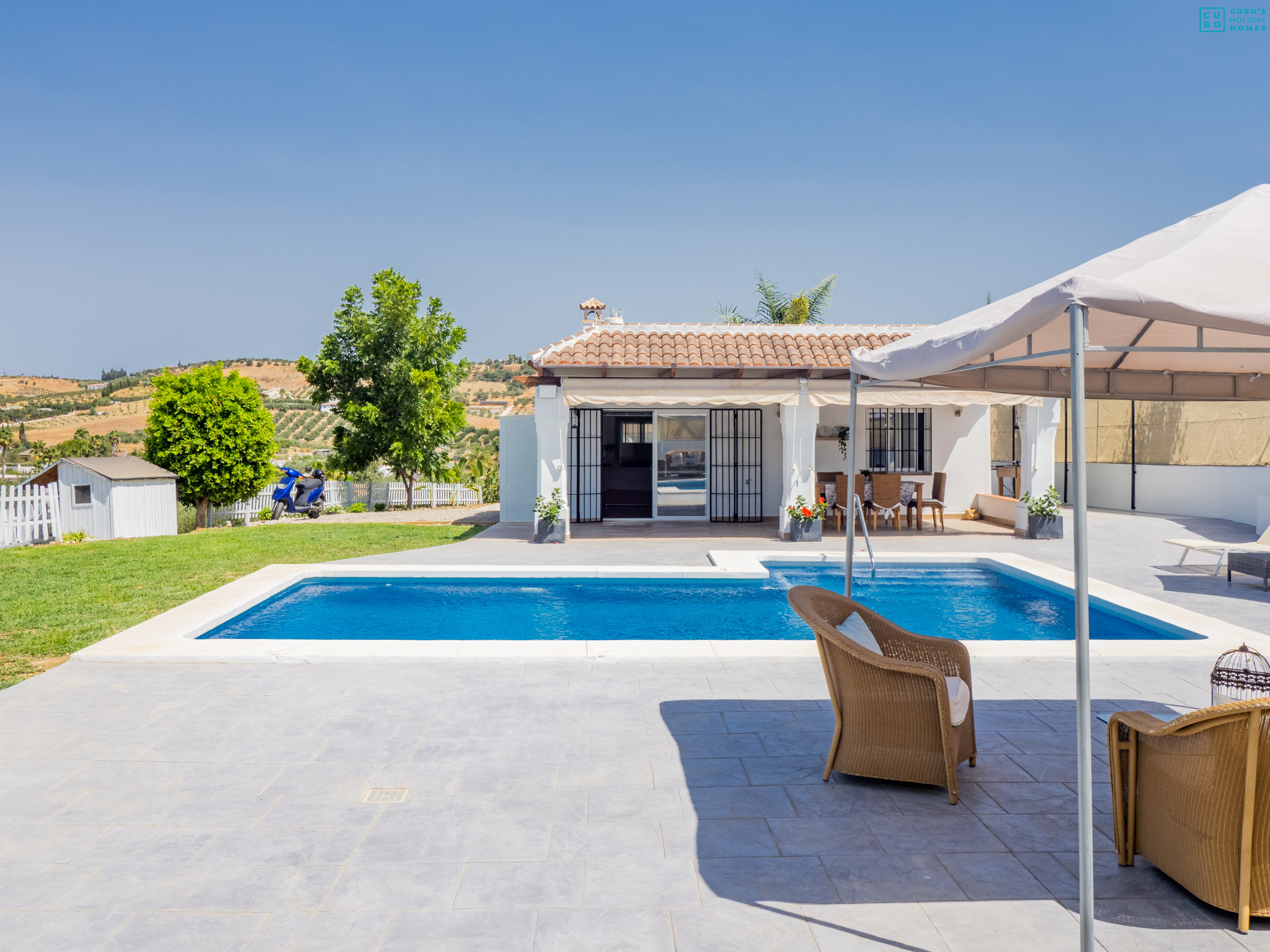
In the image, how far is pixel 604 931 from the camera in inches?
101

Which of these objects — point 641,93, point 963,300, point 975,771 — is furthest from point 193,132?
point 963,300

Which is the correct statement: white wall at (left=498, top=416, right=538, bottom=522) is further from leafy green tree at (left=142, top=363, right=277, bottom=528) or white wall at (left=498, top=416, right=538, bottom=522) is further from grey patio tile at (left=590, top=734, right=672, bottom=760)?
grey patio tile at (left=590, top=734, right=672, bottom=760)

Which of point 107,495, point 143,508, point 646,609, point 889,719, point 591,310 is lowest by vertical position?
Answer: point 646,609

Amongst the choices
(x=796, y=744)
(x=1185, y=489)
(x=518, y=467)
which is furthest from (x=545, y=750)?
(x=1185, y=489)

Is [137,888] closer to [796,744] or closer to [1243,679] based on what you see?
[796,744]

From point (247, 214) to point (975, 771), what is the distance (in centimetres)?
3286

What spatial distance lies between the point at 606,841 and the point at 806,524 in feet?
34.1

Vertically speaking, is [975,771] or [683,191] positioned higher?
[683,191]

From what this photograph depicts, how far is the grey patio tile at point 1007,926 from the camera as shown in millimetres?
2490

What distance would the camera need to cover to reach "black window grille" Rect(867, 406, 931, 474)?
54.0 feet

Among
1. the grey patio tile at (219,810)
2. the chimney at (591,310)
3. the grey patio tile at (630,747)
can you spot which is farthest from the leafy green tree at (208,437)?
the grey patio tile at (630,747)

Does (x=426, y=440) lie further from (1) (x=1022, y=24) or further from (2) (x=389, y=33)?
(1) (x=1022, y=24)

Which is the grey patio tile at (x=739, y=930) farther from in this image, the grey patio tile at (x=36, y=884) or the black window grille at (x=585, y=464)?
the black window grille at (x=585, y=464)

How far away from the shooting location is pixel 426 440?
74.9ft
